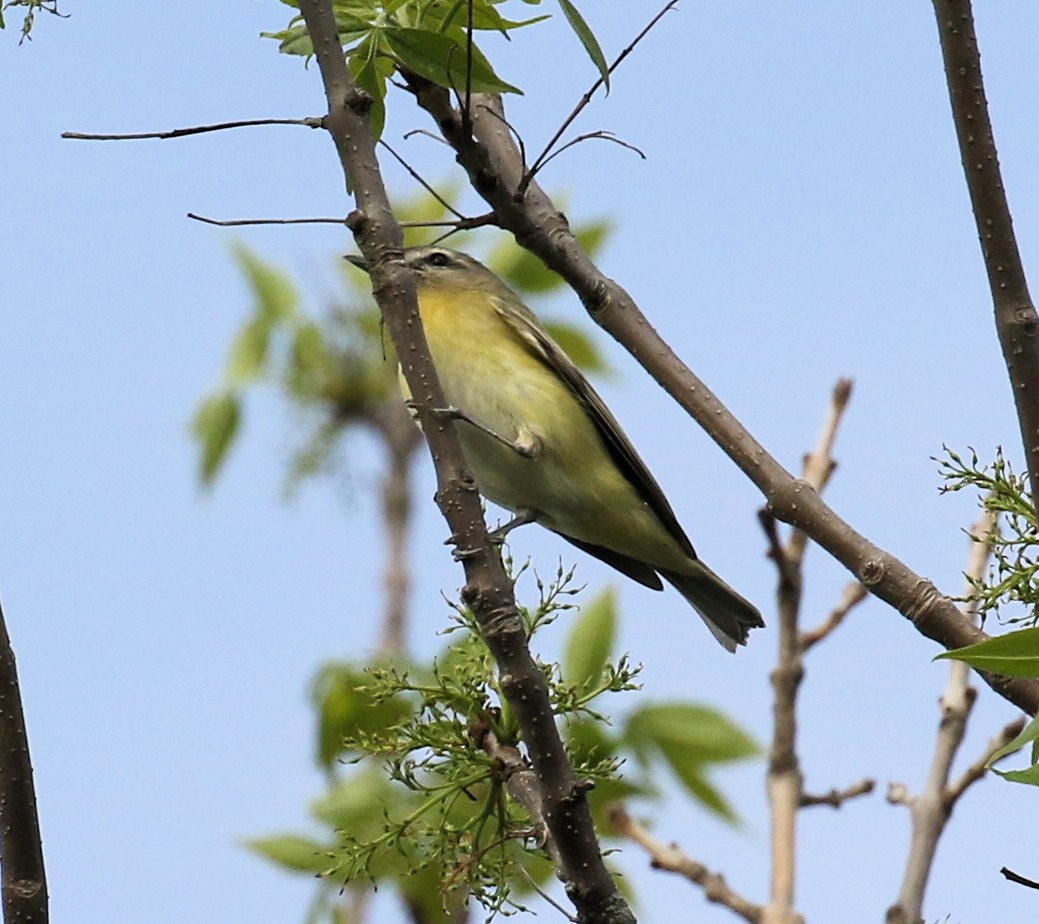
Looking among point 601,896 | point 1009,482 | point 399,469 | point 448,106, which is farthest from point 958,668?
point 399,469

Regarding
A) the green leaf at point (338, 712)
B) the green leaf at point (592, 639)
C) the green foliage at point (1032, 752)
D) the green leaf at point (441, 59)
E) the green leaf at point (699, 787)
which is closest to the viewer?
the green foliage at point (1032, 752)

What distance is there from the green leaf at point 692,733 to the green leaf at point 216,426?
444 centimetres

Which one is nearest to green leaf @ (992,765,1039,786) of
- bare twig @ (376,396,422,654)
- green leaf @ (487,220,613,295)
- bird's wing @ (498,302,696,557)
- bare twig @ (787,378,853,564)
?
bare twig @ (787,378,853,564)

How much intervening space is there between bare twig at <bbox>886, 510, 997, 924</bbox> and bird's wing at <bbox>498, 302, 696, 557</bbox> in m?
2.17

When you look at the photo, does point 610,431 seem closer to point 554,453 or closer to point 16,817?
point 554,453

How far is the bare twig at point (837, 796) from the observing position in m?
3.69

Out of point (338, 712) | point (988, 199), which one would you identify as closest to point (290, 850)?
point (338, 712)

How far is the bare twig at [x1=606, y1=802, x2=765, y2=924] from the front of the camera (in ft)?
11.7

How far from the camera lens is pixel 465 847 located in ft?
10.2

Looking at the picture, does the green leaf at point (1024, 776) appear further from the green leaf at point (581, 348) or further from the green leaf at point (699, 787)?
the green leaf at point (581, 348)

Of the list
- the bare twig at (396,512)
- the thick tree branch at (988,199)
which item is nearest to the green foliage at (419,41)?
the thick tree branch at (988,199)

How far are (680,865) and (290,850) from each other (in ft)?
3.68

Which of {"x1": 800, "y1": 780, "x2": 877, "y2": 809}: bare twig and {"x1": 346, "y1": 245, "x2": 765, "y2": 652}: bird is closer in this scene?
{"x1": 800, "y1": 780, "x2": 877, "y2": 809}: bare twig

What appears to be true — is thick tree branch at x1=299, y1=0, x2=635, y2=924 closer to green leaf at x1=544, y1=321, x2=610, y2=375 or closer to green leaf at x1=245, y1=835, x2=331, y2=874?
green leaf at x1=245, y1=835, x2=331, y2=874
